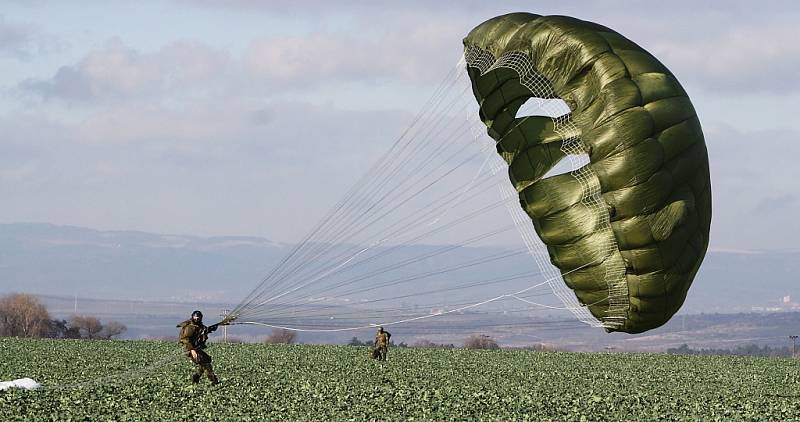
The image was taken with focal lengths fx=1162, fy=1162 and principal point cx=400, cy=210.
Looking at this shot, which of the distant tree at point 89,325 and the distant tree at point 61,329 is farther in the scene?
the distant tree at point 89,325

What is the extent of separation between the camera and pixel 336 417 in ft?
63.1

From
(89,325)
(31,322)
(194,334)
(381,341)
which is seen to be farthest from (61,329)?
(194,334)

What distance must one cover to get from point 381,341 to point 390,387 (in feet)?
36.0

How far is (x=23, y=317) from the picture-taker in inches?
4419

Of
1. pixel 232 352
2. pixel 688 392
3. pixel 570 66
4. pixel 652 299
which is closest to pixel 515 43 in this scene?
pixel 570 66

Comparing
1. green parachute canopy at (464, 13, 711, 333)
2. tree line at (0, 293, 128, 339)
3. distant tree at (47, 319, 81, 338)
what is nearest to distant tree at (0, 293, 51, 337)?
tree line at (0, 293, 128, 339)

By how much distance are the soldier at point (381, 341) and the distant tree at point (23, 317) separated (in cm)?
7904

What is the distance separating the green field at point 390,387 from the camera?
20078 millimetres

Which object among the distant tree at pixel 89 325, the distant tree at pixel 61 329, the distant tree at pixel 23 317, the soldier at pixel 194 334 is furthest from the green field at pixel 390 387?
the distant tree at pixel 23 317

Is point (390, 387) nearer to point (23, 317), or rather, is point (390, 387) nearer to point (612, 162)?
point (612, 162)

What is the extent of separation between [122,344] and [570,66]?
34.5 meters

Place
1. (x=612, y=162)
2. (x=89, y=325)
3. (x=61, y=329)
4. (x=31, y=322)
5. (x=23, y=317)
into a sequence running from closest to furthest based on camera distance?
(x=612, y=162) → (x=61, y=329) → (x=31, y=322) → (x=89, y=325) → (x=23, y=317)

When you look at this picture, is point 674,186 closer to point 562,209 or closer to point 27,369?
point 562,209

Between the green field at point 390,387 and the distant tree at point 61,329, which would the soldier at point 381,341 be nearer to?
the green field at point 390,387
